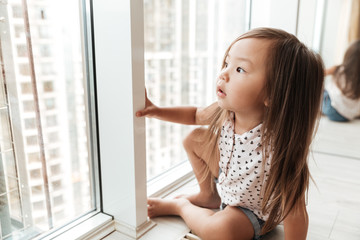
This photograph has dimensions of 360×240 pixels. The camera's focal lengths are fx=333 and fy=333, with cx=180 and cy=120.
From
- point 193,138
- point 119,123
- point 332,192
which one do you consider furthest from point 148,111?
point 332,192

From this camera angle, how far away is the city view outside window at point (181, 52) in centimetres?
185

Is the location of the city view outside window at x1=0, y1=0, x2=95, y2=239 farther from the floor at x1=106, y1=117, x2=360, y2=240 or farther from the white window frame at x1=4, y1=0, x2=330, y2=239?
the floor at x1=106, y1=117, x2=360, y2=240

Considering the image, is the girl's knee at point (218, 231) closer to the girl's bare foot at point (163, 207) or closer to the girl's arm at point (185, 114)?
the girl's bare foot at point (163, 207)

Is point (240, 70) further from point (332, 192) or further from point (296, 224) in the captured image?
point (332, 192)

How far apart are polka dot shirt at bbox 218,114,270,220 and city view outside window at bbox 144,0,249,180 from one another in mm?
787

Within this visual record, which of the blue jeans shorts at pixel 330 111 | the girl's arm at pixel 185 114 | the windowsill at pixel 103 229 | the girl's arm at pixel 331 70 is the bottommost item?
the windowsill at pixel 103 229

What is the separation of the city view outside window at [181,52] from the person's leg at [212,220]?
665mm

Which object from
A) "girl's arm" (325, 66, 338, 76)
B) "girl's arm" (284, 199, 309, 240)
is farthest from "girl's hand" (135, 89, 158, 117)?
"girl's arm" (325, 66, 338, 76)

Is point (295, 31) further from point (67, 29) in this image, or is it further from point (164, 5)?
point (67, 29)

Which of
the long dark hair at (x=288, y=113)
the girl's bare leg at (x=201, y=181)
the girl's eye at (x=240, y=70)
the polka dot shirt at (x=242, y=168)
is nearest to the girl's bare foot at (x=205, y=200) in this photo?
the girl's bare leg at (x=201, y=181)

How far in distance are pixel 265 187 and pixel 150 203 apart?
14.4 inches

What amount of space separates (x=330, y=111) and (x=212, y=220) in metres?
1.05

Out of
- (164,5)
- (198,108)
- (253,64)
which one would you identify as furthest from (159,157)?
(253,64)

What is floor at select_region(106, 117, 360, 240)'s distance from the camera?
988 millimetres
